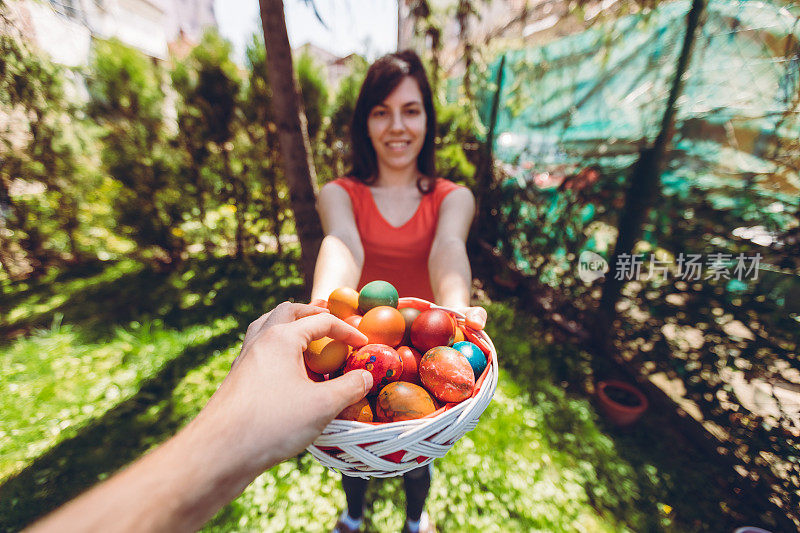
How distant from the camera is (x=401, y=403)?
1.11 metres

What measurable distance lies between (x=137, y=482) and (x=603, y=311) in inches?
147

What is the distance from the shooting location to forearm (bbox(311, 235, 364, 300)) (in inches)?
65.4

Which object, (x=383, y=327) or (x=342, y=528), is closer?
(x=383, y=327)

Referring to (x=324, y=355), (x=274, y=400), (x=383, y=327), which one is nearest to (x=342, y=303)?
(x=383, y=327)

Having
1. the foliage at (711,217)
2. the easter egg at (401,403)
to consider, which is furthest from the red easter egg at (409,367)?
A: the foliage at (711,217)

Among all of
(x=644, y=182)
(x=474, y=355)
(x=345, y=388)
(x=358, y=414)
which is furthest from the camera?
(x=644, y=182)

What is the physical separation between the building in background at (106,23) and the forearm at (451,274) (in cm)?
335

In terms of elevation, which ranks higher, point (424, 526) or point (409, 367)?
point (409, 367)

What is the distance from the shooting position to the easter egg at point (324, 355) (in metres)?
1.15

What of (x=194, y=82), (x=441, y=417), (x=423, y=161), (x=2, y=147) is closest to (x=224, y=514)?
→ (x=441, y=417)

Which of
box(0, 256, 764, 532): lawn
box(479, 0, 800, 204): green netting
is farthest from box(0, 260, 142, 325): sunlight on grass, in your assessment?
box(479, 0, 800, 204): green netting

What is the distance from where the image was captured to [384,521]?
6.79 ft

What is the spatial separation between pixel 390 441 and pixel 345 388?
0.70ft

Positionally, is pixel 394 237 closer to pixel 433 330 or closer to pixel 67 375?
pixel 433 330
